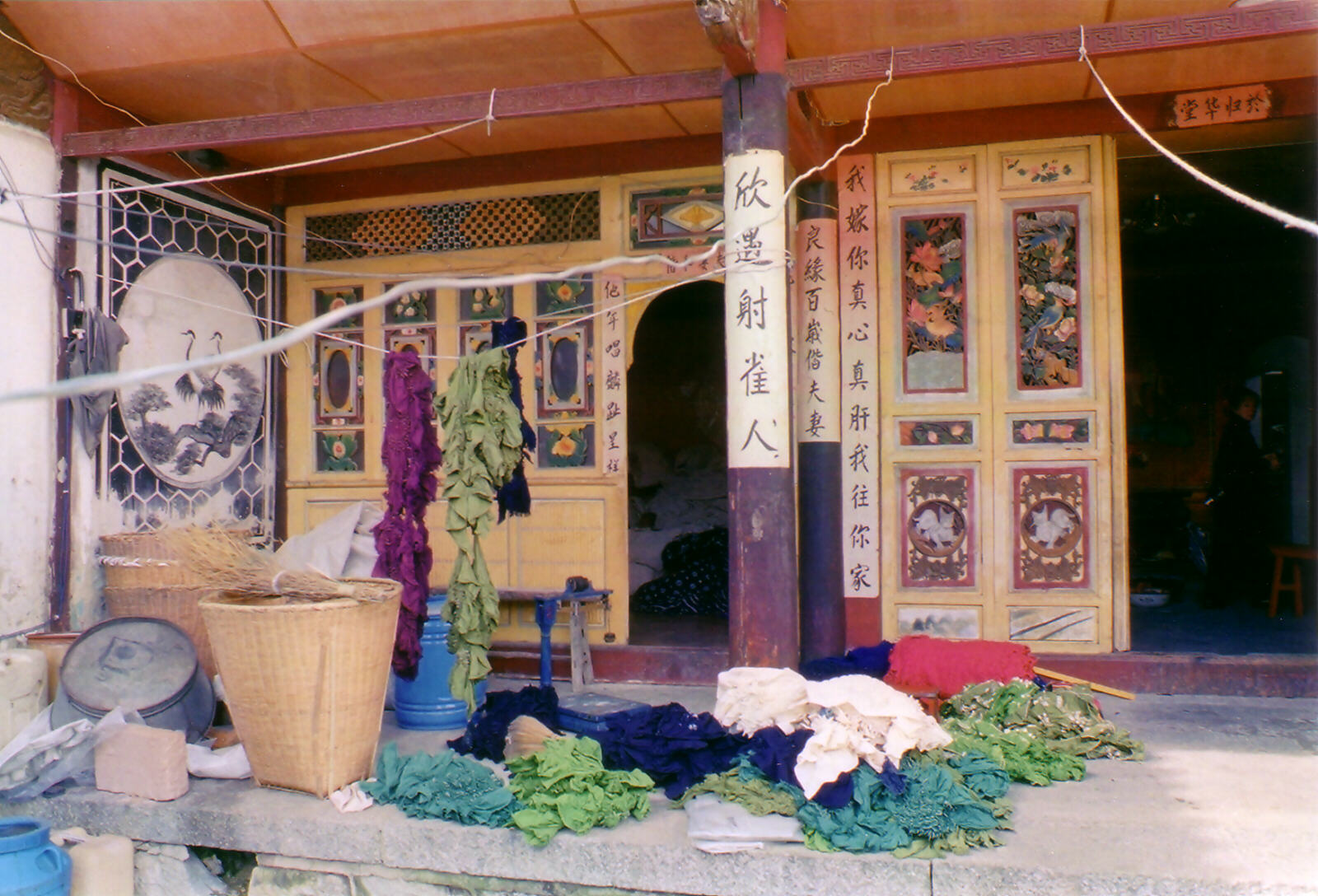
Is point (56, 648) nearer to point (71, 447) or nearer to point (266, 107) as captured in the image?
point (71, 447)

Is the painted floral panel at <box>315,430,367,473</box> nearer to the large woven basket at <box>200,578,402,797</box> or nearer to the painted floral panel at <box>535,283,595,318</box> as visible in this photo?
the painted floral panel at <box>535,283,595,318</box>

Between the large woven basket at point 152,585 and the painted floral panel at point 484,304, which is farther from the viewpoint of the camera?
the painted floral panel at point 484,304

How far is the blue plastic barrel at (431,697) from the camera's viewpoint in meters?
5.02

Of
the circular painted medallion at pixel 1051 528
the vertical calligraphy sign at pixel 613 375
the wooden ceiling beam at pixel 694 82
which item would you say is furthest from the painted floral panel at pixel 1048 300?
the vertical calligraphy sign at pixel 613 375

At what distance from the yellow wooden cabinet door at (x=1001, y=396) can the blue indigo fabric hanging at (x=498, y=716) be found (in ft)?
7.20

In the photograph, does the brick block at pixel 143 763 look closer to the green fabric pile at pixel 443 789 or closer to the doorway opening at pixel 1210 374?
the green fabric pile at pixel 443 789

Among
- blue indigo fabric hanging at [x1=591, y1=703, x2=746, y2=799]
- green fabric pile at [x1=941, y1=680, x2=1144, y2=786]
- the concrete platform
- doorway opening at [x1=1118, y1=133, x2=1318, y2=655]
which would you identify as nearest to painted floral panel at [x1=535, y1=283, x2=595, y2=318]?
blue indigo fabric hanging at [x1=591, y1=703, x2=746, y2=799]

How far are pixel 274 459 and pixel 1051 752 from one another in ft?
17.0

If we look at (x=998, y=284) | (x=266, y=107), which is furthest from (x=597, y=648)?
(x=266, y=107)

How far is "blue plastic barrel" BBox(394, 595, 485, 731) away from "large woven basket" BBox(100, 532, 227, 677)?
1080 millimetres

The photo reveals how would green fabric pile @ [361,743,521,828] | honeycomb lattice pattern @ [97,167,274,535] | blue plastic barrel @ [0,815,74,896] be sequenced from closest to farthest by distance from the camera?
blue plastic barrel @ [0,815,74,896], green fabric pile @ [361,743,521,828], honeycomb lattice pattern @ [97,167,274,535]

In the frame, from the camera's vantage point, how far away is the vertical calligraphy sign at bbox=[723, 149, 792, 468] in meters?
4.59

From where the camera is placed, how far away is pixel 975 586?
19.0 ft

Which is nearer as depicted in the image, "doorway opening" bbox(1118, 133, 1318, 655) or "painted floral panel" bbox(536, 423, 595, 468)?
"painted floral panel" bbox(536, 423, 595, 468)
